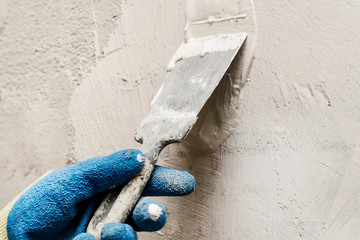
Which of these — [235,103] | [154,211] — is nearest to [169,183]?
[154,211]

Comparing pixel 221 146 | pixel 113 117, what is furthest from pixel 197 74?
pixel 113 117

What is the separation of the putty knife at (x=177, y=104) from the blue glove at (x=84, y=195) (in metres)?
0.02

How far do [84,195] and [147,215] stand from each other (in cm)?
11

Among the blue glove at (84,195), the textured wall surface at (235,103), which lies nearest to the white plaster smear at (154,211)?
the blue glove at (84,195)

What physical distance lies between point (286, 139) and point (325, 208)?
13 cm

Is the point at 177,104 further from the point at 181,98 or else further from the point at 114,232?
the point at 114,232

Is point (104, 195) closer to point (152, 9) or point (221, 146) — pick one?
point (221, 146)

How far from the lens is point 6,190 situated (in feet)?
3.14

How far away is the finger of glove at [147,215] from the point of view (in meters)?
0.53

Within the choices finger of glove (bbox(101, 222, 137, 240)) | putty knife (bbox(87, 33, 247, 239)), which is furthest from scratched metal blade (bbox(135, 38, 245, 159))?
finger of glove (bbox(101, 222, 137, 240))

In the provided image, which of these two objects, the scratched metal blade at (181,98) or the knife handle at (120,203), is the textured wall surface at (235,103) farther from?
the knife handle at (120,203)

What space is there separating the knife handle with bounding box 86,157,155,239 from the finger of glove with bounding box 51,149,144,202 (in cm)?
1

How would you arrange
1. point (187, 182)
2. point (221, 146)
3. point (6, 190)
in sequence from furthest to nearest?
point (6, 190)
point (221, 146)
point (187, 182)

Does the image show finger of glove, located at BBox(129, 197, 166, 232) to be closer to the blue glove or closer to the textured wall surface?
the blue glove
